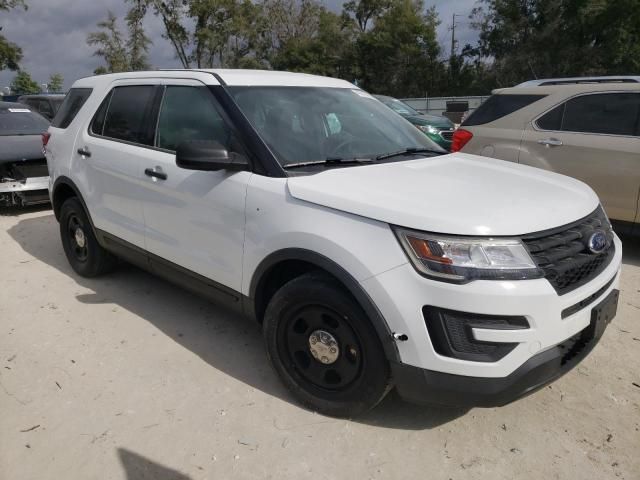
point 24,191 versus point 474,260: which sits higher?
point 474,260

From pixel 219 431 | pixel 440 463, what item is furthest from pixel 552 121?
pixel 219 431

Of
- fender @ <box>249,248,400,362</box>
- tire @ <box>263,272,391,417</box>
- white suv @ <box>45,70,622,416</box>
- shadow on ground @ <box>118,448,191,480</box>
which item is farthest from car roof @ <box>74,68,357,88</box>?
shadow on ground @ <box>118,448,191,480</box>

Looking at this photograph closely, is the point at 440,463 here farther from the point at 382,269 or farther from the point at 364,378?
the point at 382,269

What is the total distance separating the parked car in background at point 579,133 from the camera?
5020mm

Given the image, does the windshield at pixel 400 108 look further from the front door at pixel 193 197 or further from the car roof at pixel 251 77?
the front door at pixel 193 197

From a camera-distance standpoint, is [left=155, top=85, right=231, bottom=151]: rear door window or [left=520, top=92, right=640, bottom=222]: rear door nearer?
[left=155, top=85, right=231, bottom=151]: rear door window

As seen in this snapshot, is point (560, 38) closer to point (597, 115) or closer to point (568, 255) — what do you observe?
point (597, 115)

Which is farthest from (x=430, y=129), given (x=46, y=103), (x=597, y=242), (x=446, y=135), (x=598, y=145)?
(x=46, y=103)

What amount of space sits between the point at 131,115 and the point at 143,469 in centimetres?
257

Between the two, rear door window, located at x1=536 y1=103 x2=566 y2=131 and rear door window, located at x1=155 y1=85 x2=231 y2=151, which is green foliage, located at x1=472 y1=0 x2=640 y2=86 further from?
rear door window, located at x1=155 y1=85 x2=231 y2=151

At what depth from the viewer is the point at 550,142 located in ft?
17.9

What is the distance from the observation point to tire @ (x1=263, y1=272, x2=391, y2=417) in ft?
8.17

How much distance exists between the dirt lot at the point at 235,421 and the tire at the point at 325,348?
0.15 metres

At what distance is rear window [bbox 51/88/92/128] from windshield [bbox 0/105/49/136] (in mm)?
4029
